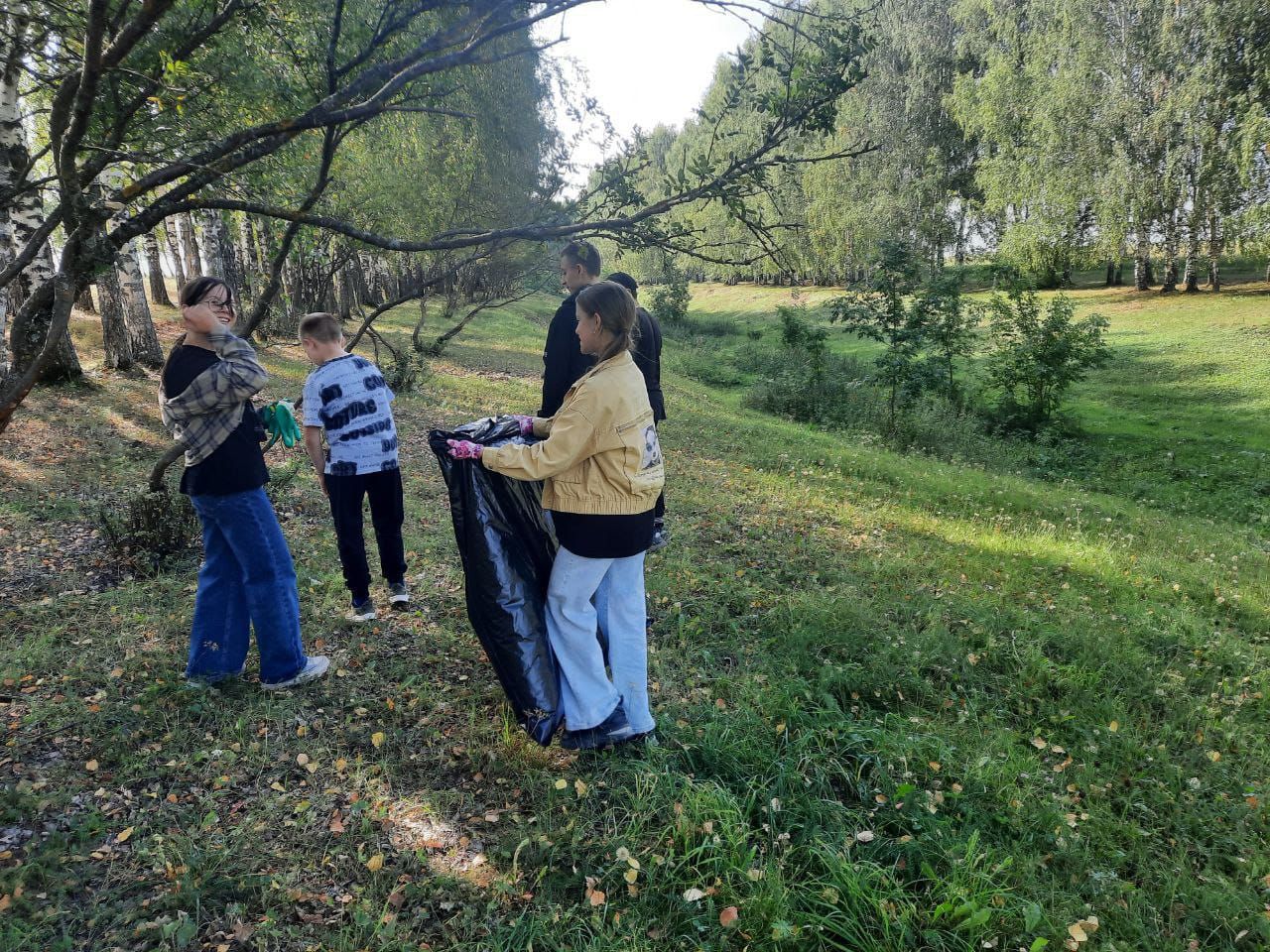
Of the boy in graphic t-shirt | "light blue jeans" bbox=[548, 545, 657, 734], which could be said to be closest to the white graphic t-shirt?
the boy in graphic t-shirt

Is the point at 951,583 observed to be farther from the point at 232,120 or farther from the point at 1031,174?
the point at 1031,174

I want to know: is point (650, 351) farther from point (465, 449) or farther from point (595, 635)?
point (595, 635)

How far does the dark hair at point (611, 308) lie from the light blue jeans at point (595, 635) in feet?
3.36

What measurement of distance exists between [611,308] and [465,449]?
0.95 m

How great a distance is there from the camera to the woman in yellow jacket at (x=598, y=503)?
3041 mm

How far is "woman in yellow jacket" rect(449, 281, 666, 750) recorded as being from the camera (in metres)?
3.04

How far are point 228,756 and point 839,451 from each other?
9719mm

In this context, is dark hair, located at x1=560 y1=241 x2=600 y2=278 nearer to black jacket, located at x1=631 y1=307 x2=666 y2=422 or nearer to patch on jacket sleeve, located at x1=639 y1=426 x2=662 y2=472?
black jacket, located at x1=631 y1=307 x2=666 y2=422

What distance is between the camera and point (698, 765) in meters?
3.57

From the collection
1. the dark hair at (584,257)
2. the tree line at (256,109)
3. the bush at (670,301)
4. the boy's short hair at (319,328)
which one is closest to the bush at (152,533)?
the tree line at (256,109)

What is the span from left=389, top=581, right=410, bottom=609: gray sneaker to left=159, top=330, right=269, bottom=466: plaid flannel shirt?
178cm

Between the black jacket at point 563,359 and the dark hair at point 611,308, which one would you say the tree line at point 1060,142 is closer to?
the black jacket at point 563,359

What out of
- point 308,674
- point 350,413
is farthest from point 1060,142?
point 308,674

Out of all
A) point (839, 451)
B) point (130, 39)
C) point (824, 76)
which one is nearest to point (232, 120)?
point (130, 39)
